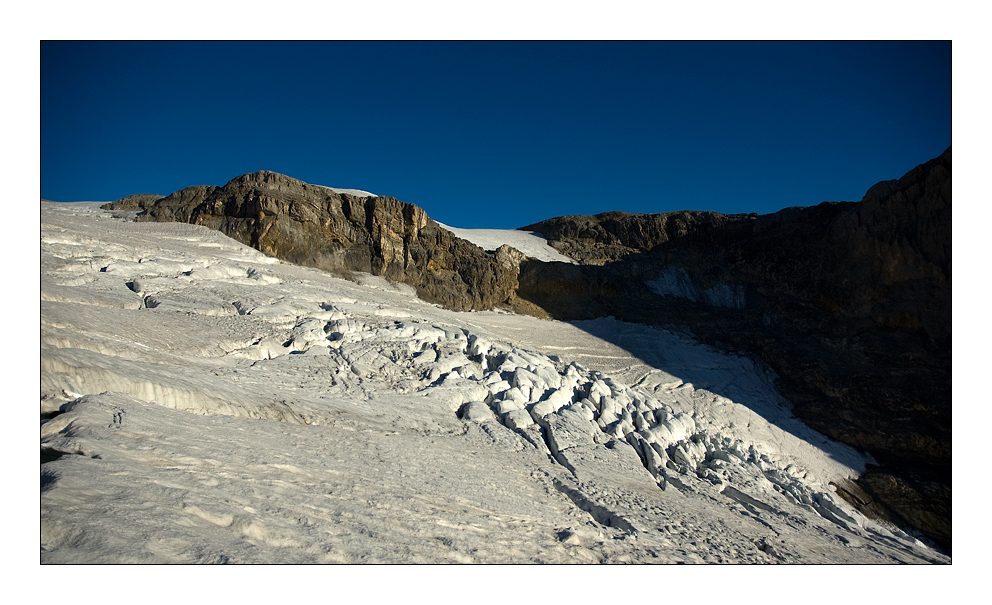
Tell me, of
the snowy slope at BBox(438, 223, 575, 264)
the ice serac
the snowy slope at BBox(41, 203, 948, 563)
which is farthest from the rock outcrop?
the snowy slope at BBox(438, 223, 575, 264)

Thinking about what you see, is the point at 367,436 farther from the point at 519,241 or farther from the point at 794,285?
the point at 519,241

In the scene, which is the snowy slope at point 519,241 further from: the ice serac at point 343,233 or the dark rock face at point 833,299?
the ice serac at point 343,233

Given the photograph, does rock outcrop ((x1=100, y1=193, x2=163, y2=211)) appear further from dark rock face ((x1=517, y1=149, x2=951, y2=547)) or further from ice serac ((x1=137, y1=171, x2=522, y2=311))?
dark rock face ((x1=517, y1=149, x2=951, y2=547))

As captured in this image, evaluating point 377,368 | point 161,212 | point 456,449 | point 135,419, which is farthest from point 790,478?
point 161,212

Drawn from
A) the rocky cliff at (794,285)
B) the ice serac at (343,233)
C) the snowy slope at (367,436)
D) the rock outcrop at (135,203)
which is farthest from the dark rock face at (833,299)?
the rock outcrop at (135,203)

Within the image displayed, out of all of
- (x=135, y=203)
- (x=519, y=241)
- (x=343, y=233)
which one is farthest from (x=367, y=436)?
(x=519, y=241)

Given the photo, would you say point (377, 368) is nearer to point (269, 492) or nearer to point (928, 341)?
point (269, 492)

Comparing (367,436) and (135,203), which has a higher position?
(135,203)
